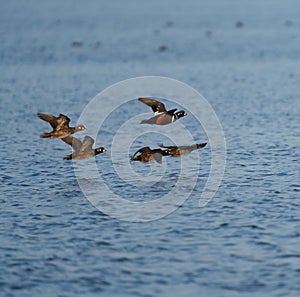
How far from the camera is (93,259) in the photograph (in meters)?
19.8

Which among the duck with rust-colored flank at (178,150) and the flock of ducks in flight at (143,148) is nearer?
the flock of ducks in flight at (143,148)

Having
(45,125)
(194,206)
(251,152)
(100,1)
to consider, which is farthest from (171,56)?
(100,1)

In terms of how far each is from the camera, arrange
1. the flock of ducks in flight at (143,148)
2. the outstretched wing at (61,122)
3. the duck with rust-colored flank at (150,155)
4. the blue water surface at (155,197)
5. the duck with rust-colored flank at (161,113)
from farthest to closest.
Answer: the duck with rust-colored flank at (161,113) < the duck with rust-colored flank at (150,155) < the flock of ducks in flight at (143,148) < the outstretched wing at (61,122) < the blue water surface at (155,197)

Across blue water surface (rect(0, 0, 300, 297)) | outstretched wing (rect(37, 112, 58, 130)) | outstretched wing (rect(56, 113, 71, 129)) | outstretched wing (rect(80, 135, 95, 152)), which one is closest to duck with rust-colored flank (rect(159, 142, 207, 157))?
blue water surface (rect(0, 0, 300, 297))

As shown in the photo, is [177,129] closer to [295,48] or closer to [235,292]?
[235,292]

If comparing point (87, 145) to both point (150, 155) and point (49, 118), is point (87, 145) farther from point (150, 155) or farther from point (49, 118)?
point (49, 118)

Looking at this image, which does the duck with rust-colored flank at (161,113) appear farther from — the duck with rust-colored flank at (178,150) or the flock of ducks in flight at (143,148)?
the duck with rust-colored flank at (178,150)

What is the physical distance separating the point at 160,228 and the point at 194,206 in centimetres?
224

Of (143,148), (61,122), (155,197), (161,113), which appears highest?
(161,113)

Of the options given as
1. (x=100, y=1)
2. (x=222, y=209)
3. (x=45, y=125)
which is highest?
(x=100, y=1)

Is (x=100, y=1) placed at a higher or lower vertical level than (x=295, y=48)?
higher

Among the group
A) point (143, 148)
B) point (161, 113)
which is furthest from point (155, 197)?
point (161, 113)

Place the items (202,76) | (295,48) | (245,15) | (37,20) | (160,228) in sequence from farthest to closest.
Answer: (245,15) < (37,20) < (295,48) < (202,76) < (160,228)

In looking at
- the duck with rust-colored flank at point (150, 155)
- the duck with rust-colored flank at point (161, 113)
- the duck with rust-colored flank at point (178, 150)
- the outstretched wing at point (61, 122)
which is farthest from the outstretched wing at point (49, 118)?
the duck with rust-colored flank at point (178, 150)
